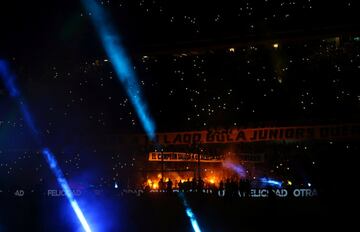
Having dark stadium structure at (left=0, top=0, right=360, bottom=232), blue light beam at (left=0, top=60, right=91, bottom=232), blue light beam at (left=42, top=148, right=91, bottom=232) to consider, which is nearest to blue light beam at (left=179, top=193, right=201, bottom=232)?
dark stadium structure at (left=0, top=0, right=360, bottom=232)

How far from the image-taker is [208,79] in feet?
44.6

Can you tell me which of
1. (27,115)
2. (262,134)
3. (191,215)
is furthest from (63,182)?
(262,134)

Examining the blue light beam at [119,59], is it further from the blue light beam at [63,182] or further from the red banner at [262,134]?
the blue light beam at [63,182]

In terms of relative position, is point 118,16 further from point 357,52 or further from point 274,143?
point 357,52

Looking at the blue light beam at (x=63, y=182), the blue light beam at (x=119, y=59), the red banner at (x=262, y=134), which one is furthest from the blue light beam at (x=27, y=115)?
the red banner at (x=262, y=134)

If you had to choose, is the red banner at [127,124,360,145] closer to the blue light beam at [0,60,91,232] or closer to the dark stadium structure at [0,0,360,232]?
the dark stadium structure at [0,0,360,232]

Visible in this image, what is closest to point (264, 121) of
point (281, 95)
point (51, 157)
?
point (281, 95)

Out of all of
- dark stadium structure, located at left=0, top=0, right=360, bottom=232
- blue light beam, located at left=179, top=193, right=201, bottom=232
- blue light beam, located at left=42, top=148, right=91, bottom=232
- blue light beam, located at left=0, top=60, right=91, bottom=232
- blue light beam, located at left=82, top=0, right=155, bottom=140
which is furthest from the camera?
blue light beam, located at left=0, top=60, right=91, bottom=232

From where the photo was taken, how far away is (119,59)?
13.0 meters

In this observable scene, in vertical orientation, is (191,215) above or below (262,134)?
below

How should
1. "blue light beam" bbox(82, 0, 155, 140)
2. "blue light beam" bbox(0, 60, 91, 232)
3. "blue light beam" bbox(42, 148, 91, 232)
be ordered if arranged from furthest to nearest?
"blue light beam" bbox(0, 60, 91, 232), "blue light beam" bbox(82, 0, 155, 140), "blue light beam" bbox(42, 148, 91, 232)

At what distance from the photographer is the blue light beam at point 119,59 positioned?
37.2 feet

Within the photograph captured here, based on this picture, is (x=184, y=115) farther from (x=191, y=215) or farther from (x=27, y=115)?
(x=27, y=115)

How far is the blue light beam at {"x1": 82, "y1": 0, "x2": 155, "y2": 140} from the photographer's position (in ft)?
37.2
